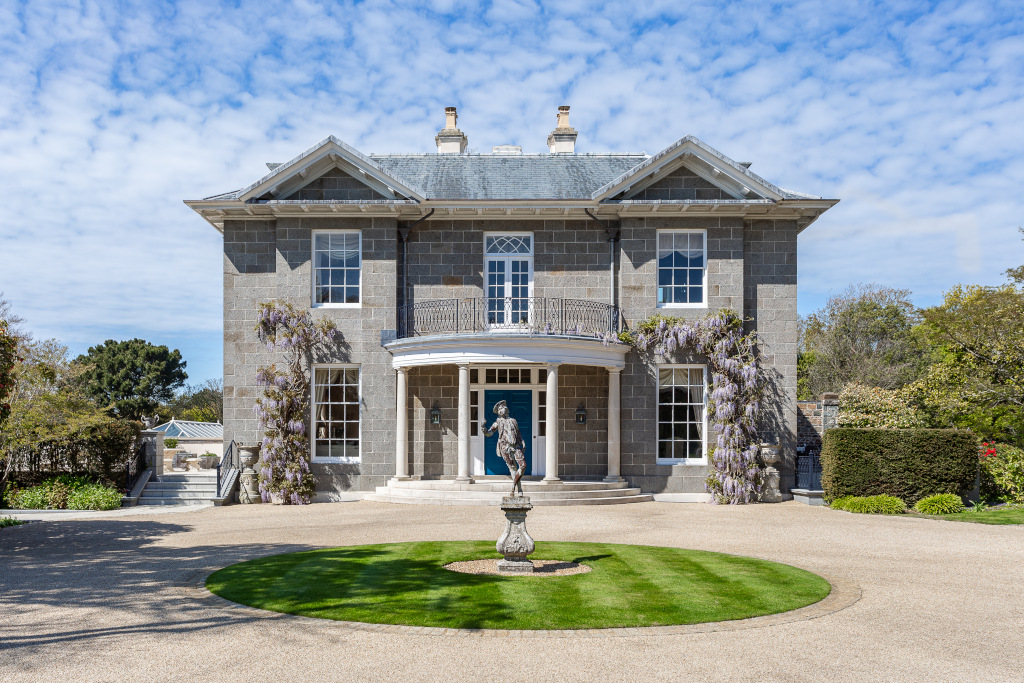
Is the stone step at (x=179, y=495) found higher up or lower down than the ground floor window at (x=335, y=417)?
lower down

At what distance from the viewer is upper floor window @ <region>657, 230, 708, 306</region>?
19.4 metres

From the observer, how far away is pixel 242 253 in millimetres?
19547

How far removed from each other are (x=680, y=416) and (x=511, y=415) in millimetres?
4206

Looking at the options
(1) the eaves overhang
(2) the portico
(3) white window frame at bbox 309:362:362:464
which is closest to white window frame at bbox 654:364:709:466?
(2) the portico

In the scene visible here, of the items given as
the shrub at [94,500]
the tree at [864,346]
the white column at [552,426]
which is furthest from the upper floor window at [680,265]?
the tree at [864,346]

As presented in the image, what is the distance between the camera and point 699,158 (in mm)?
18984

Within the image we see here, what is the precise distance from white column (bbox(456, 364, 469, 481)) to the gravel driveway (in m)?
4.37

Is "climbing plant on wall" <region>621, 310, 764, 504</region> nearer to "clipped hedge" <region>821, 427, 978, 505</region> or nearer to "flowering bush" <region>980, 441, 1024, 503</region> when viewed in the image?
"clipped hedge" <region>821, 427, 978, 505</region>

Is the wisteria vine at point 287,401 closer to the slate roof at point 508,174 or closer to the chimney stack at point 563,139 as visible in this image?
the slate roof at point 508,174

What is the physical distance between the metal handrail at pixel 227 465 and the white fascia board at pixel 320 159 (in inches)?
241

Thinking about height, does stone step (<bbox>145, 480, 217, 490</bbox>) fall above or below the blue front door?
below

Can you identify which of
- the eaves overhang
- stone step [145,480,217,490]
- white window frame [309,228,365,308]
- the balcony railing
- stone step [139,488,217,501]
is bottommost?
stone step [139,488,217,501]

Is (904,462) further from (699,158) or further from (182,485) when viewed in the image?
(182,485)

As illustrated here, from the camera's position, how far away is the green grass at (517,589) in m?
7.43
